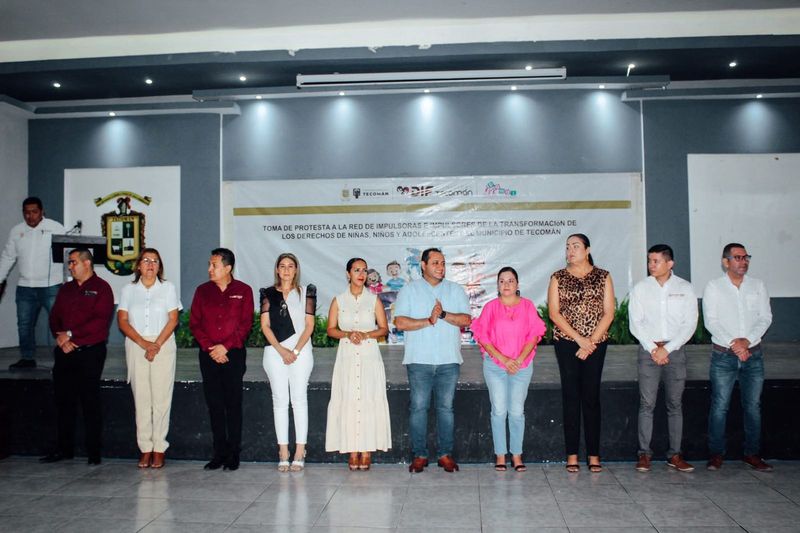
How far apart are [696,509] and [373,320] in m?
2.14

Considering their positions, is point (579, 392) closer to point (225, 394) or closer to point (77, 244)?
point (225, 394)

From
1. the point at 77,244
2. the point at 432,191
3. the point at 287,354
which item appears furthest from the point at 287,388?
the point at 432,191

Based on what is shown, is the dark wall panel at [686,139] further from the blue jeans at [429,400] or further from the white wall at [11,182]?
the white wall at [11,182]

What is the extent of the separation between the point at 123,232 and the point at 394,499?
5944 mm

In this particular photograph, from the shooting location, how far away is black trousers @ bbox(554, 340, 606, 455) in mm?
3916

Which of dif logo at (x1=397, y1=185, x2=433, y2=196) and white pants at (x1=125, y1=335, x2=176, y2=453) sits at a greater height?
dif logo at (x1=397, y1=185, x2=433, y2=196)

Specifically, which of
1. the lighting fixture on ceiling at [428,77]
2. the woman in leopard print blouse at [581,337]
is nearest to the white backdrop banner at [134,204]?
the lighting fixture on ceiling at [428,77]

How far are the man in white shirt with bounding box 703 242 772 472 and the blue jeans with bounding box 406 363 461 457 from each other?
1.68 m

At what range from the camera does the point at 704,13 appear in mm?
6207

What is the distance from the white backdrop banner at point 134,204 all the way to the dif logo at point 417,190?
2882 mm

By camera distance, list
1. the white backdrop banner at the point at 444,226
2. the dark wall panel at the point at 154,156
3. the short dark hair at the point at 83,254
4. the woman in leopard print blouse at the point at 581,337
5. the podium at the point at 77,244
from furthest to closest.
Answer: the dark wall panel at the point at 154,156, the white backdrop banner at the point at 444,226, the podium at the point at 77,244, the short dark hair at the point at 83,254, the woman in leopard print blouse at the point at 581,337

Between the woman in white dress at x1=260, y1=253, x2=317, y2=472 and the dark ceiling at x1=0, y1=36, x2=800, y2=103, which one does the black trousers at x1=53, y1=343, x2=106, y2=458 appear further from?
the dark ceiling at x1=0, y1=36, x2=800, y2=103

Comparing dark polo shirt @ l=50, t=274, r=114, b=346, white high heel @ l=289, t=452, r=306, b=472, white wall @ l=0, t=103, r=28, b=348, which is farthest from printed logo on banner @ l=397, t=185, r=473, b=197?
white wall @ l=0, t=103, r=28, b=348

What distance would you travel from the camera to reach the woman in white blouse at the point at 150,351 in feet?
13.6
